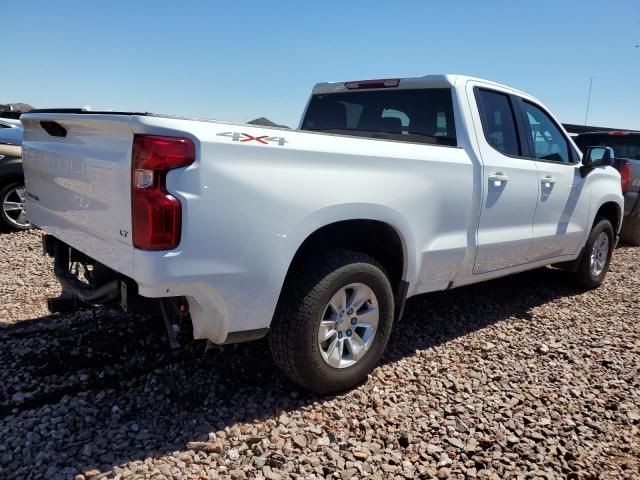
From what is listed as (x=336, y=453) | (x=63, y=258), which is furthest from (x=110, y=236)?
(x=336, y=453)

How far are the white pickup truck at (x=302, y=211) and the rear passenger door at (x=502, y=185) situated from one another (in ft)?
0.05

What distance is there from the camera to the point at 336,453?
250 centimetres

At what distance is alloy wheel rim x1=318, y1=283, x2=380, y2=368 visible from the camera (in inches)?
114

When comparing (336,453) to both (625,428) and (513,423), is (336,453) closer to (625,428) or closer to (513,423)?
(513,423)

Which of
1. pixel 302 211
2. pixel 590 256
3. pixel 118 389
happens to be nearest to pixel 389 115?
pixel 302 211

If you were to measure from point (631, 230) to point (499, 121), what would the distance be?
5.76m

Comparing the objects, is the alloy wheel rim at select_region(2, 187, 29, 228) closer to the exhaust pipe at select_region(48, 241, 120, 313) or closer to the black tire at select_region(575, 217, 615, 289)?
the exhaust pipe at select_region(48, 241, 120, 313)

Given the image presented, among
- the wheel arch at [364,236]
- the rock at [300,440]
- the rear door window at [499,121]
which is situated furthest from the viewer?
the rear door window at [499,121]

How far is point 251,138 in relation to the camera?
2.35 meters

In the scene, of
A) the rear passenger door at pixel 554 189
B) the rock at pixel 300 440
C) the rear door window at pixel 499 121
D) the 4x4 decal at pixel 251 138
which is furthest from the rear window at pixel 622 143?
the rock at pixel 300 440

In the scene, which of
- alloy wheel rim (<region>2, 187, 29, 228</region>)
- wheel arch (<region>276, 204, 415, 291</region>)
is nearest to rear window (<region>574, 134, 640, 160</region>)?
wheel arch (<region>276, 204, 415, 291</region>)

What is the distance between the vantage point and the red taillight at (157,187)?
84.4 inches

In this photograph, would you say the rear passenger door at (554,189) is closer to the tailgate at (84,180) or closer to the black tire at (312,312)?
the black tire at (312,312)

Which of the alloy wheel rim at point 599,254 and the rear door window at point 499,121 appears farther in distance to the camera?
the alloy wheel rim at point 599,254
